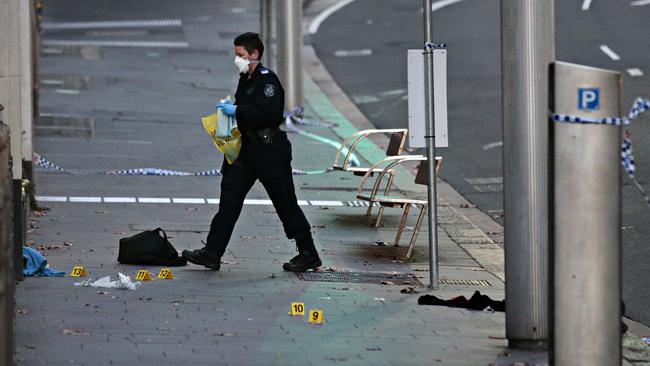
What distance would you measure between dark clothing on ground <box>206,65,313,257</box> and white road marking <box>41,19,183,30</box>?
64.7 feet

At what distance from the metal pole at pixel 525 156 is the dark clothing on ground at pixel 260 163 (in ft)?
8.84

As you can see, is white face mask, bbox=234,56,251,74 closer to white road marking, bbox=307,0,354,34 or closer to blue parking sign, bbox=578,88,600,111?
blue parking sign, bbox=578,88,600,111

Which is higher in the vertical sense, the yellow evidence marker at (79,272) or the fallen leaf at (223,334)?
the yellow evidence marker at (79,272)

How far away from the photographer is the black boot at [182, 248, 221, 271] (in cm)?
1119

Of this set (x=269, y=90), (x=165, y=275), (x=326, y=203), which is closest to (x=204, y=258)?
(x=165, y=275)

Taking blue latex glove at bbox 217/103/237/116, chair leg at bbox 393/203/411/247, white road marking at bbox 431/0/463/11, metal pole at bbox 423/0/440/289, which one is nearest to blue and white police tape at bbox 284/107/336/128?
chair leg at bbox 393/203/411/247

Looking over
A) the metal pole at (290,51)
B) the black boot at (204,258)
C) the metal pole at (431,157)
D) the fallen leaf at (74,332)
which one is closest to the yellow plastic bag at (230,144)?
the black boot at (204,258)

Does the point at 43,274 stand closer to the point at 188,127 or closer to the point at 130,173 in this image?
the point at 130,173

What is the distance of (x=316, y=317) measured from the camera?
9273mm

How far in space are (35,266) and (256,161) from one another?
186 cm

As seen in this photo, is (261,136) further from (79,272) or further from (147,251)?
(79,272)

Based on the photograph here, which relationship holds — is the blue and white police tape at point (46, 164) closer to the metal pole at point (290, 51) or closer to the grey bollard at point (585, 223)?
the metal pole at point (290, 51)

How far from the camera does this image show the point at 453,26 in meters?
28.4

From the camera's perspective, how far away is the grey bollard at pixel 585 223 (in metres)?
6.95
